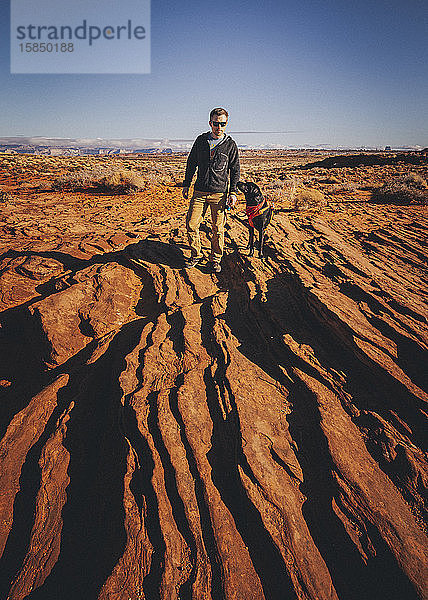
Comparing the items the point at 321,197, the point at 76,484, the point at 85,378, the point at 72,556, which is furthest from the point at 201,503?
the point at 321,197

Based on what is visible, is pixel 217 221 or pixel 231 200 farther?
pixel 217 221

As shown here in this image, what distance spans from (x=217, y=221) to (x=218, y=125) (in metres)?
1.29

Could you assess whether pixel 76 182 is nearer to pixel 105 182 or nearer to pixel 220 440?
pixel 105 182

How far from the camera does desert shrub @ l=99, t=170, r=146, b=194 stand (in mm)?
12641

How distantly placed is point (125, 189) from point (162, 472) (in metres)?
12.8

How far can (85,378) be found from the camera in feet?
9.38

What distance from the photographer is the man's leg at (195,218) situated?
445 cm

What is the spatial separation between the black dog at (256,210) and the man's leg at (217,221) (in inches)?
24.1

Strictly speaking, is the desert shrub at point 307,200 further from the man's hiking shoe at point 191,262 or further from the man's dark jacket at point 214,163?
the man's hiking shoe at point 191,262

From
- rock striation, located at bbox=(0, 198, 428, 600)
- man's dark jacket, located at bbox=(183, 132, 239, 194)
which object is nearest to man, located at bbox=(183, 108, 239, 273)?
man's dark jacket, located at bbox=(183, 132, 239, 194)

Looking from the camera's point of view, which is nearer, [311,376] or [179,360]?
[311,376]

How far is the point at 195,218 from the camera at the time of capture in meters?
4.55

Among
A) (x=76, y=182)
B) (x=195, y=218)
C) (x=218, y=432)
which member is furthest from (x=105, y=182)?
(x=218, y=432)

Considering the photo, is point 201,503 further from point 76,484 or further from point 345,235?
point 345,235
